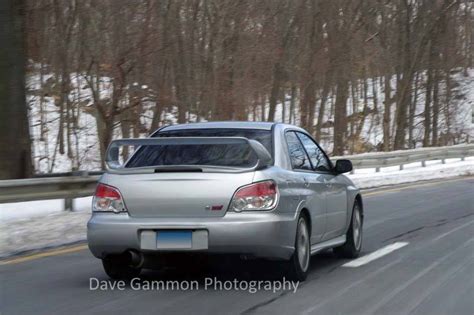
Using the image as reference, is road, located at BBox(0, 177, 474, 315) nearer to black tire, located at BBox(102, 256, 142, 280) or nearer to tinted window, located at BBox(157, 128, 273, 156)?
black tire, located at BBox(102, 256, 142, 280)

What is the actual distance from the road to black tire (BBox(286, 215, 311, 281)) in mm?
126

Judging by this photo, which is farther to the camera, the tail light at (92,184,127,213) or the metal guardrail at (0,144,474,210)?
the metal guardrail at (0,144,474,210)

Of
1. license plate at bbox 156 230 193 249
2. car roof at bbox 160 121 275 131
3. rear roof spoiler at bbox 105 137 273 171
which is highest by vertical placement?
car roof at bbox 160 121 275 131

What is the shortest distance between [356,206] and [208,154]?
321 centimetres

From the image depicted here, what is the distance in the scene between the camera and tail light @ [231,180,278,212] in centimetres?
714

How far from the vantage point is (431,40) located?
4056 centimetres

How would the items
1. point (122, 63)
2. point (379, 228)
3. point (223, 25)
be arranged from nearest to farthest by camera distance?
point (379, 228)
point (122, 63)
point (223, 25)

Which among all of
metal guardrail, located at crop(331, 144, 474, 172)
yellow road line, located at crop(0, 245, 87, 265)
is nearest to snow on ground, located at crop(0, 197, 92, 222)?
yellow road line, located at crop(0, 245, 87, 265)

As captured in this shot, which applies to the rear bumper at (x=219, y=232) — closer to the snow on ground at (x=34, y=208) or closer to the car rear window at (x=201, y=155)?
the car rear window at (x=201, y=155)

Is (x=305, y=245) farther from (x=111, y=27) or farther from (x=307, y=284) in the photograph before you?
(x=111, y=27)

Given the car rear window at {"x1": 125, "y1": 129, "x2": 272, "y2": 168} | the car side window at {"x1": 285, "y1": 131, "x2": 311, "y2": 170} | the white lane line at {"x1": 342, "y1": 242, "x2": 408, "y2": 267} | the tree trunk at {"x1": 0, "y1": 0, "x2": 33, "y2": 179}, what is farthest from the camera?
the tree trunk at {"x1": 0, "y1": 0, "x2": 33, "y2": 179}

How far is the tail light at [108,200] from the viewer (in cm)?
734

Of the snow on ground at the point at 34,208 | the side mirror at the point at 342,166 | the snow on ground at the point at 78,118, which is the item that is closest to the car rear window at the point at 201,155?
the side mirror at the point at 342,166

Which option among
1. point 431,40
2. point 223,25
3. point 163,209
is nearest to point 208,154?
point 163,209
